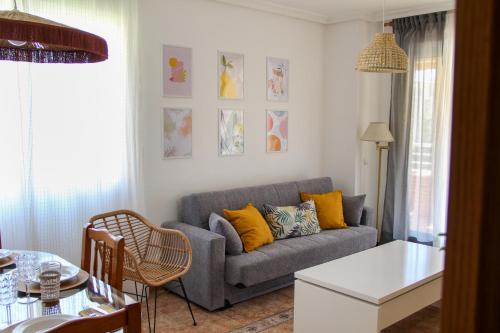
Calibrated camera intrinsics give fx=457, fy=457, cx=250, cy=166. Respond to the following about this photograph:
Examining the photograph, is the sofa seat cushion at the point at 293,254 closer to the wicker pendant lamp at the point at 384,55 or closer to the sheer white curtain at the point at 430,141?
the sheer white curtain at the point at 430,141

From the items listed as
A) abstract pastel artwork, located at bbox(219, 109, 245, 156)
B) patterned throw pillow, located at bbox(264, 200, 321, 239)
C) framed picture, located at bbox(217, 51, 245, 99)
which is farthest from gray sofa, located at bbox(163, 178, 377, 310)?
framed picture, located at bbox(217, 51, 245, 99)

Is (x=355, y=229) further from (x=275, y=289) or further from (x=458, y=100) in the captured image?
(x=458, y=100)

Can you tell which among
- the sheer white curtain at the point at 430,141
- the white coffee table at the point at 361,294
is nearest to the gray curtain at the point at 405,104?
the sheer white curtain at the point at 430,141

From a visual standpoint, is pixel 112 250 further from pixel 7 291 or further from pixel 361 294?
pixel 361 294

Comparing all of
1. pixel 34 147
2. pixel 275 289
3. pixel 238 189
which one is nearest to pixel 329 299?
pixel 275 289

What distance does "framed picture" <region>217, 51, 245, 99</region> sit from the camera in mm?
4441

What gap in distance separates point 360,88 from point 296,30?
98 centimetres

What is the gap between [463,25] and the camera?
0.29m

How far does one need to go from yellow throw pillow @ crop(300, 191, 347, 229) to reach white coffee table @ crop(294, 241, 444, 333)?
1371mm

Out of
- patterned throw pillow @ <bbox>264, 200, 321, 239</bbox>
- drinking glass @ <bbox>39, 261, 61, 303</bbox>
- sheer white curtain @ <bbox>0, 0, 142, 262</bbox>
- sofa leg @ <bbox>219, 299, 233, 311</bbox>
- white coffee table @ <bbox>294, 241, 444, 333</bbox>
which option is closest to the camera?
drinking glass @ <bbox>39, 261, 61, 303</bbox>

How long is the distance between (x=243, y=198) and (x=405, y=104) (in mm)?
2224

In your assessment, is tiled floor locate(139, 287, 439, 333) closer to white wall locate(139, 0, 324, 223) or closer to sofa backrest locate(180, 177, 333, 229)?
sofa backrest locate(180, 177, 333, 229)

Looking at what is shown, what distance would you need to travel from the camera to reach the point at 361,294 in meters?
2.68

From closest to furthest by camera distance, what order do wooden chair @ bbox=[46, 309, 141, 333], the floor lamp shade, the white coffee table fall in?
wooden chair @ bbox=[46, 309, 141, 333] → the white coffee table → the floor lamp shade
